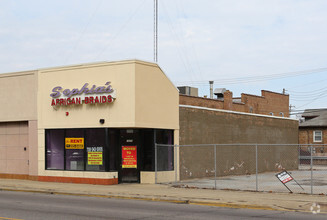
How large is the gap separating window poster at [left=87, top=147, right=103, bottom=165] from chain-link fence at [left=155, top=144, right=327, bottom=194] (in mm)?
2943

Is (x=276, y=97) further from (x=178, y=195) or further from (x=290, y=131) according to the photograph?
(x=178, y=195)

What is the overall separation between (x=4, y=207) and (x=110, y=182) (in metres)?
8.58

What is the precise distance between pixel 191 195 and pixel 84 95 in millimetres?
9084

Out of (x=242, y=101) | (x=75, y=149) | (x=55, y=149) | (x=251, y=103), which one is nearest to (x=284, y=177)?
(x=75, y=149)

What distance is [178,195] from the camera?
19.0 meters

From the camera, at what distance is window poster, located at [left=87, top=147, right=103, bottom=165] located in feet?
81.0

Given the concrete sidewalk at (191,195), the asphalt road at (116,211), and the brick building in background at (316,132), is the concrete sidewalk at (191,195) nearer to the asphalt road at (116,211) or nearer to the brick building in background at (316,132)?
the asphalt road at (116,211)

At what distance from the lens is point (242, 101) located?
46531 millimetres

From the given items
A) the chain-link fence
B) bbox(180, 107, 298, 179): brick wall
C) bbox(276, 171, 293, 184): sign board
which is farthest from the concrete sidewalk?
bbox(180, 107, 298, 179): brick wall

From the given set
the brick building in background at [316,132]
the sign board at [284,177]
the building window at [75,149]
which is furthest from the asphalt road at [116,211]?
the brick building in background at [316,132]

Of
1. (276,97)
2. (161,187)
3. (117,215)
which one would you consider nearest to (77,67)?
(161,187)

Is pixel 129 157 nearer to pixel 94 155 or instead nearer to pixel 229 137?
pixel 94 155

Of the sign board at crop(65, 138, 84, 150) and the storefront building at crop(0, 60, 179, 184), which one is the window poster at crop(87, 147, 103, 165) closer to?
the storefront building at crop(0, 60, 179, 184)

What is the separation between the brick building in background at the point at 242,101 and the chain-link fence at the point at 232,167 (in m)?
6.41
